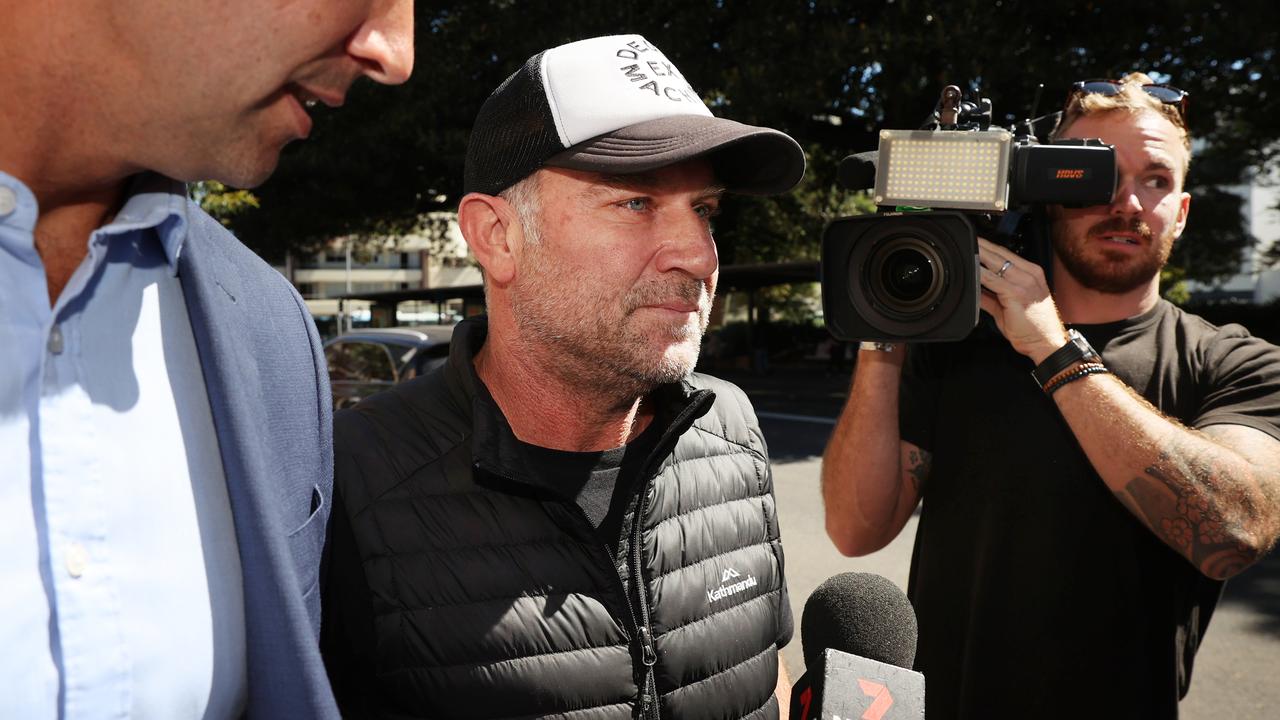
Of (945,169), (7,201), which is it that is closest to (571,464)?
(7,201)

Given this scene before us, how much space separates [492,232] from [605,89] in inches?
13.5

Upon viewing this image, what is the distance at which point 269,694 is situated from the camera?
124cm

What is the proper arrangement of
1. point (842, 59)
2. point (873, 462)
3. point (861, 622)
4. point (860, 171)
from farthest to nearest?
point (842, 59) < point (873, 462) < point (860, 171) < point (861, 622)

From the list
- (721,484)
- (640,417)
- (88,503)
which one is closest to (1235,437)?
(721,484)

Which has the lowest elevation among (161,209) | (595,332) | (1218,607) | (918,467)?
(1218,607)

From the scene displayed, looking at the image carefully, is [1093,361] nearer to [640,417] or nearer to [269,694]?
[640,417]

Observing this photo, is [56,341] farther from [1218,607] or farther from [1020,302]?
[1218,607]

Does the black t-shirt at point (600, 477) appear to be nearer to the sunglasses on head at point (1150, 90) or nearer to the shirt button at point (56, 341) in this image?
the shirt button at point (56, 341)

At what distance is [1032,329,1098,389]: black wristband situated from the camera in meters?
2.14

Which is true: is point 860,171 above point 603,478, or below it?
above

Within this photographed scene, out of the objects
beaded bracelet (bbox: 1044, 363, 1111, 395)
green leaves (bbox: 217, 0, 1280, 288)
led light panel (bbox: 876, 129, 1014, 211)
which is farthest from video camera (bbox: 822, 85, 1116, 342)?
green leaves (bbox: 217, 0, 1280, 288)

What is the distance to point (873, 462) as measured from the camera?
7.89 feet

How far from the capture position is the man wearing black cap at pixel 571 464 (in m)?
1.56

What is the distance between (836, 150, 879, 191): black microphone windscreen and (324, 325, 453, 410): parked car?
6799 mm
